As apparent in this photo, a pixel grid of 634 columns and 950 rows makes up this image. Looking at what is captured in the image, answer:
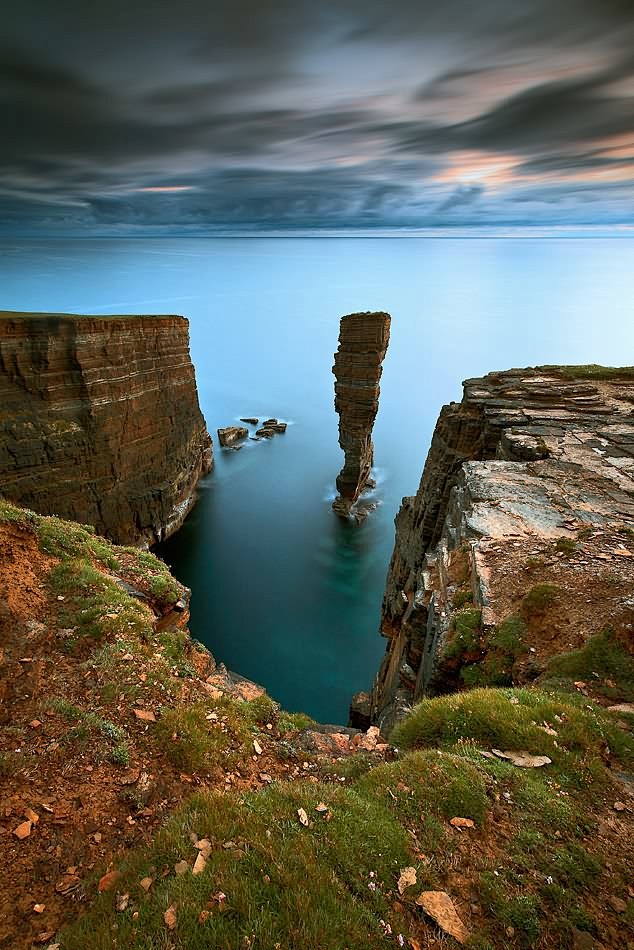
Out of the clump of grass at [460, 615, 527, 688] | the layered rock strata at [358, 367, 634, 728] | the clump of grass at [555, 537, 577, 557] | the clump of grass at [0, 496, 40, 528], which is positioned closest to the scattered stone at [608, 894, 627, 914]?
the layered rock strata at [358, 367, 634, 728]

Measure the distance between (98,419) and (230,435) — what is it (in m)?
36.8

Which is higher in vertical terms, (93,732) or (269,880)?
(269,880)

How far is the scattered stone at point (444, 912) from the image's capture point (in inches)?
187

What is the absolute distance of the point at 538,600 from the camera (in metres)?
10.0

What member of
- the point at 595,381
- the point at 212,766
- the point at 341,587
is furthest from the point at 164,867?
the point at 341,587

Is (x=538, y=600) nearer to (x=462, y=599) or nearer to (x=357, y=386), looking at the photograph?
(x=462, y=599)

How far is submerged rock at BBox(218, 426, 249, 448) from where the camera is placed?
72.1 m

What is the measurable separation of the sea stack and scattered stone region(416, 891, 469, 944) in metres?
43.8

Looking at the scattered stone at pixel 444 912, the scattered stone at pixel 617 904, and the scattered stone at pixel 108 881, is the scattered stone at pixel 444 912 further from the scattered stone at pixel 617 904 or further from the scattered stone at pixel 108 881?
the scattered stone at pixel 108 881

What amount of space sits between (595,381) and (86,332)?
122 feet

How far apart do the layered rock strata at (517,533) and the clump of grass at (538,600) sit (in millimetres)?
67

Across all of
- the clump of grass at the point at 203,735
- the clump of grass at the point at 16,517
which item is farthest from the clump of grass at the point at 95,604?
the clump of grass at the point at 203,735

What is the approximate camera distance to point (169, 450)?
45.6 metres

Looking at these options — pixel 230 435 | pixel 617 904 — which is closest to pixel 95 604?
pixel 617 904
